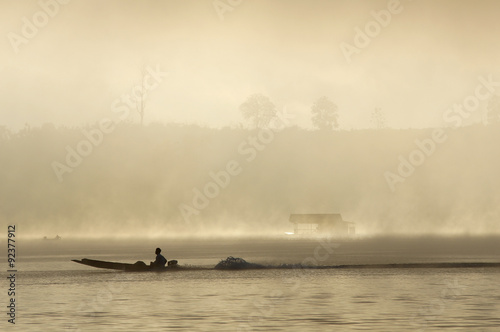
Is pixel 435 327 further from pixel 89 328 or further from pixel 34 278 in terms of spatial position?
pixel 34 278

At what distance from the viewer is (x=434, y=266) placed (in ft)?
317

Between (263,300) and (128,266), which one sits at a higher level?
(128,266)

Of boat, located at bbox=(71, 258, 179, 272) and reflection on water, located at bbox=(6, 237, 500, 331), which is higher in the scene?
boat, located at bbox=(71, 258, 179, 272)

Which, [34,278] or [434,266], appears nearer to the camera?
Result: [34,278]

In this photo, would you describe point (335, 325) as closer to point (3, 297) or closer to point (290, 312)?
point (290, 312)

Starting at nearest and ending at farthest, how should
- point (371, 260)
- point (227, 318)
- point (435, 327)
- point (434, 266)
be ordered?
point (435, 327) → point (227, 318) → point (434, 266) → point (371, 260)

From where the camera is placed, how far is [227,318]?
5234 cm

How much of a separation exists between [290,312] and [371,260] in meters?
Result: 58.1

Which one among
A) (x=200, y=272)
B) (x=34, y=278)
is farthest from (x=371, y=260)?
(x=34, y=278)

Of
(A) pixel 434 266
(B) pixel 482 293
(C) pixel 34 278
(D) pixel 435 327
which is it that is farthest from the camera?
(A) pixel 434 266

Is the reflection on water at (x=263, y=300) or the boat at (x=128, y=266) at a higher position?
the boat at (x=128, y=266)

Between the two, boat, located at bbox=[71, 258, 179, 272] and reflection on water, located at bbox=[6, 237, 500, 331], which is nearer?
reflection on water, located at bbox=[6, 237, 500, 331]

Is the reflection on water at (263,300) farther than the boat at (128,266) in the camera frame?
No

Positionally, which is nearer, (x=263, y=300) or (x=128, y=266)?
(x=263, y=300)
